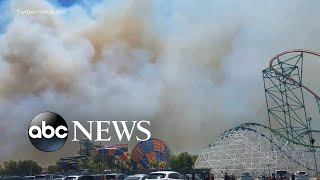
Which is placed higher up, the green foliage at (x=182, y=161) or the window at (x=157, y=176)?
the green foliage at (x=182, y=161)

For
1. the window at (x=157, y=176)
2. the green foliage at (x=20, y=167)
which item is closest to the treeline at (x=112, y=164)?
the green foliage at (x=20, y=167)

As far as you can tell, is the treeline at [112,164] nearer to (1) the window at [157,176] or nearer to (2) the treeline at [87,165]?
(2) the treeline at [87,165]

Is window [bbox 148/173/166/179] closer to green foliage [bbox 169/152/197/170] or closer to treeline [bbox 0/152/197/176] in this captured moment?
treeline [bbox 0/152/197/176]

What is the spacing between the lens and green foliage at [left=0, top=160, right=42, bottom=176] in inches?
4136

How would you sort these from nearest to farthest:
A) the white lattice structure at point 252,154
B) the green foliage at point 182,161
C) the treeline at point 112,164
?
the white lattice structure at point 252,154 → the treeline at point 112,164 → the green foliage at point 182,161

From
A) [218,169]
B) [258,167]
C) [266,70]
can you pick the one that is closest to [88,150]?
[218,169]

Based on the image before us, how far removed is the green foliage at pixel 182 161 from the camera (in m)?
110

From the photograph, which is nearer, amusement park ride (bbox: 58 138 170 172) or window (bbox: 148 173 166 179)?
window (bbox: 148 173 166 179)

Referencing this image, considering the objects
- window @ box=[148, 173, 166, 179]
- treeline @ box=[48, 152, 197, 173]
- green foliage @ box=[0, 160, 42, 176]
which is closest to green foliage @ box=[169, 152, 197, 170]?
treeline @ box=[48, 152, 197, 173]

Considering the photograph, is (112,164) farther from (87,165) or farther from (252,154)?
(252,154)

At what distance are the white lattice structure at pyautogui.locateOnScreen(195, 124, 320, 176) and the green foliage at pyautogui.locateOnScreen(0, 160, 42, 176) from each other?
133ft

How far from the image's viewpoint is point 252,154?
9906cm

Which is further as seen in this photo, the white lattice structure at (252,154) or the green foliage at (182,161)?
the green foliage at (182,161)

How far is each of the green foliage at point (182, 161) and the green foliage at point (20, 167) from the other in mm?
33660
